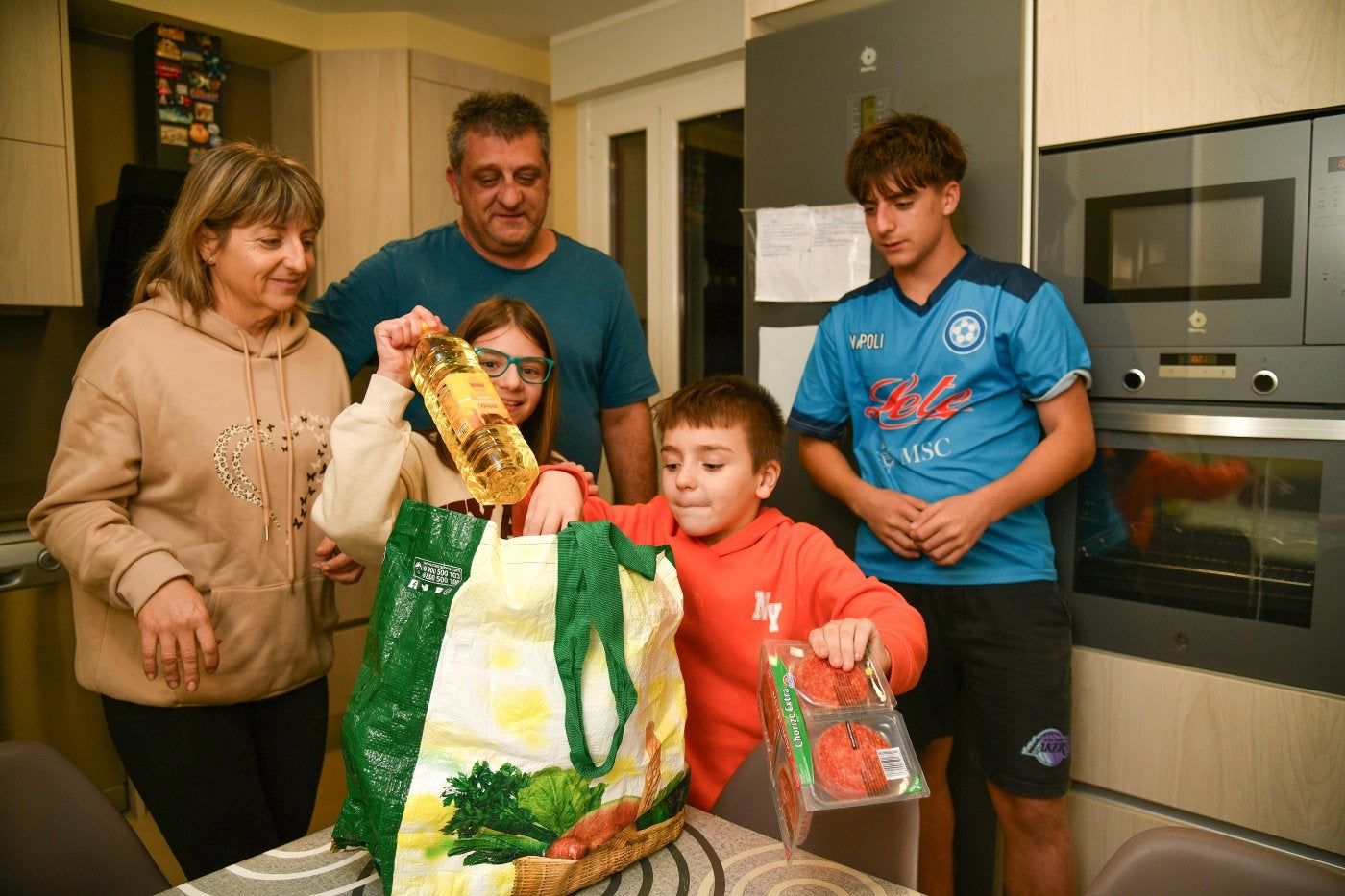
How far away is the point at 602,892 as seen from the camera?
90 centimetres

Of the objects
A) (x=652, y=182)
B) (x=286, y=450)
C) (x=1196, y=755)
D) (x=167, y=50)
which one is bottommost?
(x=1196, y=755)

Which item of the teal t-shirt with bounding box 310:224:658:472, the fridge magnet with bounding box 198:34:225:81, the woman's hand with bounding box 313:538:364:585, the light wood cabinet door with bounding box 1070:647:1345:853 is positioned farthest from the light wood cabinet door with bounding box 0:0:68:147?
the light wood cabinet door with bounding box 1070:647:1345:853

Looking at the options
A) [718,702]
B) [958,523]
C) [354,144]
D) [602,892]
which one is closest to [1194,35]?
[958,523]

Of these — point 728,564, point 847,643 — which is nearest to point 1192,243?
point 728,564

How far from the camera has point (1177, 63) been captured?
157cm

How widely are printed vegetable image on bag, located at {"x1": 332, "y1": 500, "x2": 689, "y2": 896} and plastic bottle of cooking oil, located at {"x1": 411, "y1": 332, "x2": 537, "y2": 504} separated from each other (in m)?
0.18

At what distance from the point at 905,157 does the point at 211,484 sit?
3.95 feet

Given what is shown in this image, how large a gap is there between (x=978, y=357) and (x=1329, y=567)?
640 mm

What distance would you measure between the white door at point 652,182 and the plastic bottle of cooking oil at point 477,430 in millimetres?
2111

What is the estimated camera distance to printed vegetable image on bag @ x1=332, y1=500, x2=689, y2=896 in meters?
0.82

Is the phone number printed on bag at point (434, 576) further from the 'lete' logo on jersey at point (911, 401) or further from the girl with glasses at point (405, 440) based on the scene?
the 'lete' logo on jersey at point (911, 401)

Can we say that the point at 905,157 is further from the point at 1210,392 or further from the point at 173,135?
the point at 173,135

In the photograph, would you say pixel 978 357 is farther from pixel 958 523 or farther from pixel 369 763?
pixel 369 763

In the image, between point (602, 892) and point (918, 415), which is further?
point (918, 415)
